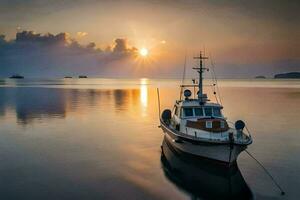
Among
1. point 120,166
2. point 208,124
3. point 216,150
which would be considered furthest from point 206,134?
point 120,166

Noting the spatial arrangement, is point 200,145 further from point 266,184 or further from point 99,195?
point 99,195

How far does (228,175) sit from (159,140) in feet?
43.9

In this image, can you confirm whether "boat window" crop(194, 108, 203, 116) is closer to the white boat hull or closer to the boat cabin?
the boat cabin

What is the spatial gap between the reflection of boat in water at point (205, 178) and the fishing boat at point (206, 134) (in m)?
0.72

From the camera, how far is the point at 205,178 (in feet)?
78.0

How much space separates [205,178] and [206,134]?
370 centimetres

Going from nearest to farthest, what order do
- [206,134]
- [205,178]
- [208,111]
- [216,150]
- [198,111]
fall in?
[205,178] → [216,150] → [206,134] → [208,111] → [198,111]

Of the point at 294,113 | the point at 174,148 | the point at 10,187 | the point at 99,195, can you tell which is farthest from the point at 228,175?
the point at 294,113

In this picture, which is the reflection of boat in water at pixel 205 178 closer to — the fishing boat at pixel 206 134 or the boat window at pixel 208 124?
the fishing boat at pixel 206 134

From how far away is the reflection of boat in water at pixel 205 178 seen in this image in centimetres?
2098

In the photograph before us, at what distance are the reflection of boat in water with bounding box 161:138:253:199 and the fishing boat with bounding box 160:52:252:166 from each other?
0.72 m

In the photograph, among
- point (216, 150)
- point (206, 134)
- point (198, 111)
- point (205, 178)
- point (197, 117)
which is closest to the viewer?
point (205, 178)

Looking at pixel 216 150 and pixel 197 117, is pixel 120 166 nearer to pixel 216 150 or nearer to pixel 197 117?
pixel 216 150

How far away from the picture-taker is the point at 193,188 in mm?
21875
